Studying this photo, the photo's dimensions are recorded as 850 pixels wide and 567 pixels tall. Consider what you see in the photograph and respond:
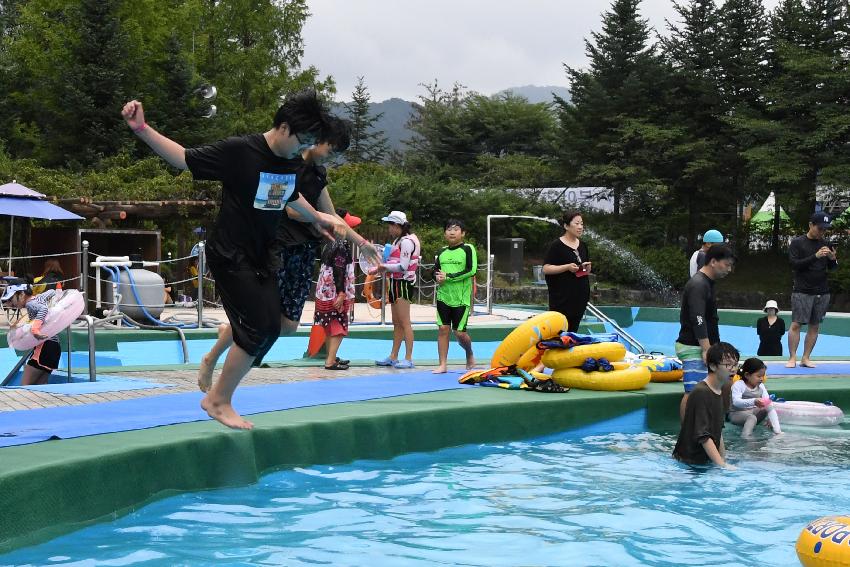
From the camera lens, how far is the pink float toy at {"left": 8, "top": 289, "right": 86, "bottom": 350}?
24.3 feet

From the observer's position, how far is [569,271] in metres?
9.06

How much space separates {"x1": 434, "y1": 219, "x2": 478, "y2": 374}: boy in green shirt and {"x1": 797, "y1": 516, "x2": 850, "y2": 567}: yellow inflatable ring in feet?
17.9

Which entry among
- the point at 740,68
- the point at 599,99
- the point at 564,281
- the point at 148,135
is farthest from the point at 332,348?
the point at 599,99

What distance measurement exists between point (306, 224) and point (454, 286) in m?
3.34

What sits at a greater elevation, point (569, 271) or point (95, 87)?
point (95, 87)

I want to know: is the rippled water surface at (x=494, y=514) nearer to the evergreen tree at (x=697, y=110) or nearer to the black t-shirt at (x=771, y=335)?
the black t-shirt at (x=771, y=335)

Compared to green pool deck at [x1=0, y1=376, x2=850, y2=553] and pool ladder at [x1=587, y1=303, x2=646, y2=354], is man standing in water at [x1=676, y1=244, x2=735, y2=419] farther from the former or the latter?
pool ladder at [x1=587, y1=303, x2=646, y2=354]

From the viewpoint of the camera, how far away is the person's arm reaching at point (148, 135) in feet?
15.3

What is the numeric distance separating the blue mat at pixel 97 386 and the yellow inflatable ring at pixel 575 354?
10.6 ft

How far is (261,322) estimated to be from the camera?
17.3 ft

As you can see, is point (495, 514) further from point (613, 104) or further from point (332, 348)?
point (613, 104)

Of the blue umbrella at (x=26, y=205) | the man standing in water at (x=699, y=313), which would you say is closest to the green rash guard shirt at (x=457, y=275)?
the man standing in water at (x=699, y=313)

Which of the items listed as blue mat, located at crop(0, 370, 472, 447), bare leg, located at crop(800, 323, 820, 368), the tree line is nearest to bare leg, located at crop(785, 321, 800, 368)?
bare leg, located at crop(800, 323, 820, 368)

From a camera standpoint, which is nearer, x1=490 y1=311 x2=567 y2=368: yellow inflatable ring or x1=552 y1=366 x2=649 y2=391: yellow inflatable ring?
x1=552 y1=366 x2=649 y2=391: yellow inflatable ring
